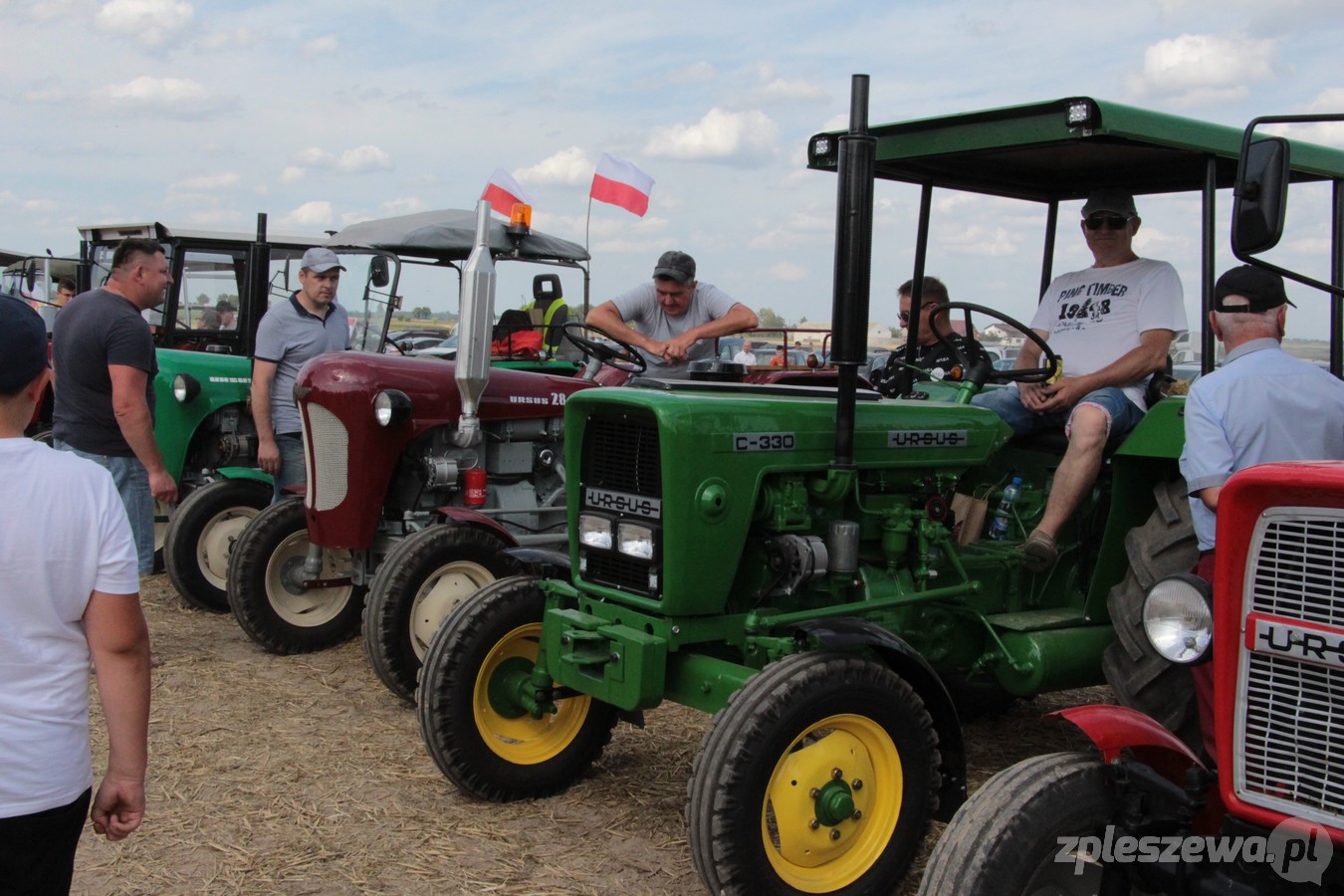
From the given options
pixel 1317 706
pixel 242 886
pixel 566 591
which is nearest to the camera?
pixel 1317 706

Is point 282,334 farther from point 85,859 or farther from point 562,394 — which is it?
point 85,859

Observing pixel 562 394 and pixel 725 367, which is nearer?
pixel 725 367

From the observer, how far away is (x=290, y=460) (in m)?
6.42

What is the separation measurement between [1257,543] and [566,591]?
2.18m

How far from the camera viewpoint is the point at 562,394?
6.11 m

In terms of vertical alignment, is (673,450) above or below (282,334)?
below

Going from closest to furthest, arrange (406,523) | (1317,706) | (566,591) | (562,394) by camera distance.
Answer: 1. (1317,706)
2. (566,591)
3. (406,523)
4. (562,394)

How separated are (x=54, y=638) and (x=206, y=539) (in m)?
4.95

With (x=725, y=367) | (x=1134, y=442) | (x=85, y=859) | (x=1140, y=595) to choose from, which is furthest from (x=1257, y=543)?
(x=85, y=859)

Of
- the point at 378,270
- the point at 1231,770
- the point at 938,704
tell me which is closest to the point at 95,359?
the point at 378,270

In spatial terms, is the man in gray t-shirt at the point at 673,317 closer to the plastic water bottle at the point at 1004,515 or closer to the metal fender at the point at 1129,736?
the plastic water bottle at the point at 1004,515

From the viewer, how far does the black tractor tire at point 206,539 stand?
21.8 feet

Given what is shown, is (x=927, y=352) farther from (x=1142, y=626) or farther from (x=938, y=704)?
(x=938, y=704)

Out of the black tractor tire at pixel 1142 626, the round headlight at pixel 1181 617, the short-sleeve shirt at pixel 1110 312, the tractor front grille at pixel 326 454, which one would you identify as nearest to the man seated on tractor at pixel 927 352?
the short-sleeve shirt at pixel 1110 312
